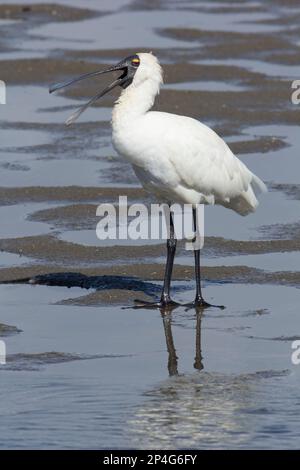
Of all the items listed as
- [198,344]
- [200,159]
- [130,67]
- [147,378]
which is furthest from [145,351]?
[130,67]

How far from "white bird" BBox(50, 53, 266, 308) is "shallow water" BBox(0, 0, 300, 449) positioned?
53 centimetres

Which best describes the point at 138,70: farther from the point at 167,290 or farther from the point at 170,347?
the point at 170,347

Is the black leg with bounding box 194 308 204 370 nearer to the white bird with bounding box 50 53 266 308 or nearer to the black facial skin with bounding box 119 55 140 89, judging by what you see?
the white bird with bounding box 50 53 266 308

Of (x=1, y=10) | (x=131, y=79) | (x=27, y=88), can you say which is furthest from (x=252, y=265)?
(x=1, y=10)

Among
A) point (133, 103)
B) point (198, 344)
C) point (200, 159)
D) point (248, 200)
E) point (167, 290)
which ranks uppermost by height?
point (133, 103)

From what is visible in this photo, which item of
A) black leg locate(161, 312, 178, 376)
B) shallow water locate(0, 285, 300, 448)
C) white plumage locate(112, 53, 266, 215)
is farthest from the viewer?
white plumage locate(112, 53, 266, 215)

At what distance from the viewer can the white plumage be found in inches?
425

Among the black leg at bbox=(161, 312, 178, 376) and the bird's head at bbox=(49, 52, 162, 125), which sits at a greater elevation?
the bird's head at bbox=(49, 52, 162, 125)

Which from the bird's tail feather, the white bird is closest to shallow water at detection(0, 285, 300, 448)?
the white bird

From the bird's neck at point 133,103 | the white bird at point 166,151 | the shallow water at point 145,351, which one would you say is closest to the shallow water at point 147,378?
the shallow water at point 145,351

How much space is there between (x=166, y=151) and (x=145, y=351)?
159cm

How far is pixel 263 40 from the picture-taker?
22.3 metres

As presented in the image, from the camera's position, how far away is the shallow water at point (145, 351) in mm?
8656

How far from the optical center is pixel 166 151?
35.6ft
